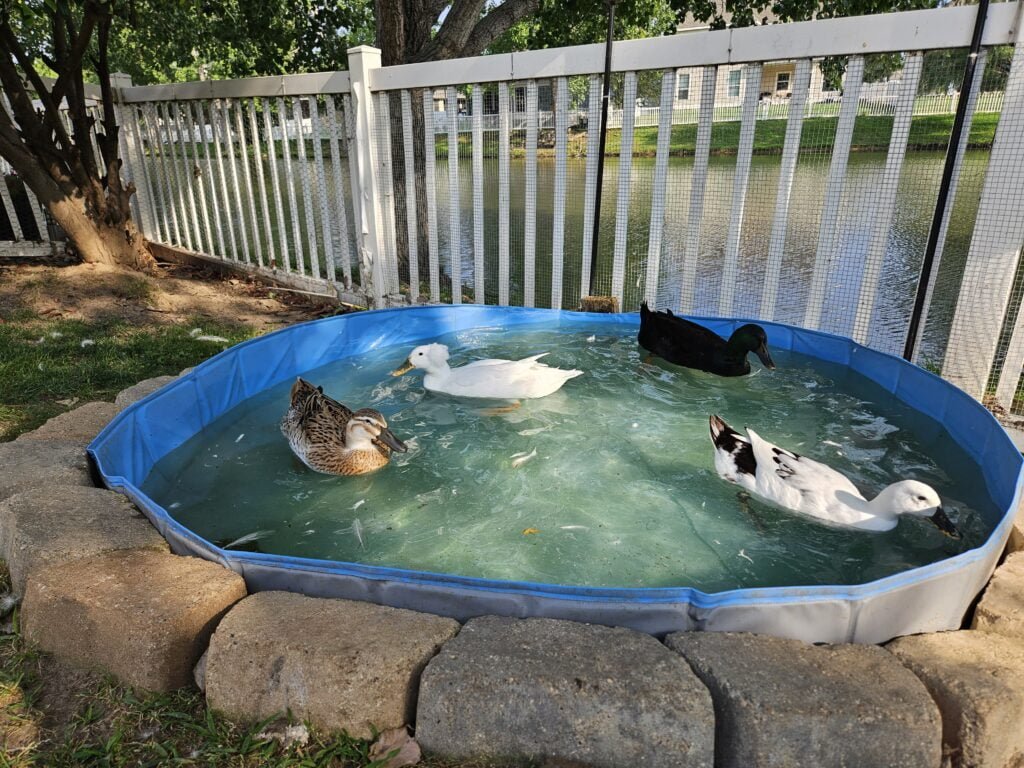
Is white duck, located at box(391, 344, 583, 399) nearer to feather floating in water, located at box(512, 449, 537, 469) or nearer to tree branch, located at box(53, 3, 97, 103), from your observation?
feather floating in water, located at box(512, 449, 537, 469)

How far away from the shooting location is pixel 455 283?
6.36 metres

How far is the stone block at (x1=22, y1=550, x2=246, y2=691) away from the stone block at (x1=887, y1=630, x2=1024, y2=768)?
2.20 m

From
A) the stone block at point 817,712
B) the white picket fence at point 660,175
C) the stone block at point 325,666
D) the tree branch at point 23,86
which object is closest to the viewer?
the stone block at point 817,712

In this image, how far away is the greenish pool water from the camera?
2822mm

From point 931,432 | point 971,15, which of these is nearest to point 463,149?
point 971,15

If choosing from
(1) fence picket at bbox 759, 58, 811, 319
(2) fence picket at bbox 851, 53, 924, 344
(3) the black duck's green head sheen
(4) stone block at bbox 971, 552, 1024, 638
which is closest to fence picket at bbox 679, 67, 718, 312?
(1) fence picket at bbox 759, 58, 811, 319

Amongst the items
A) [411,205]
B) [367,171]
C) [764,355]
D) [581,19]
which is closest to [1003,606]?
[764,355]

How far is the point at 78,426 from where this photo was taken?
361 centimetres

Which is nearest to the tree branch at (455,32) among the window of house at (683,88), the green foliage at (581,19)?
the green foliage at (581,19)

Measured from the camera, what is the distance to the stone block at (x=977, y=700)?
1.87 metres

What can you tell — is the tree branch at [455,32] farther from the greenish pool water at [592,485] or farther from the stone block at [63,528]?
the stone block at [63,528]

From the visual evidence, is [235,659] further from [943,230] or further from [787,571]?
[943,230]

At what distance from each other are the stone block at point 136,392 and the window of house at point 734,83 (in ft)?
13.9

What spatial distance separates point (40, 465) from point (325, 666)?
2004 mm
